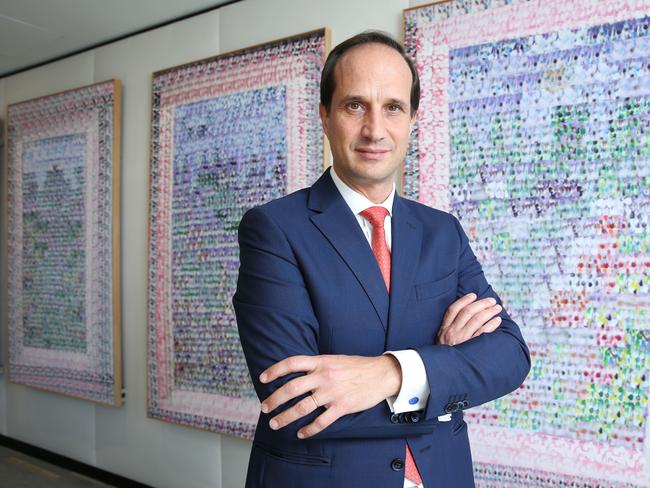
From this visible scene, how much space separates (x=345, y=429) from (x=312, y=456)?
12 cm

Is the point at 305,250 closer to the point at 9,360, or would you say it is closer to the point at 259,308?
the point at 259,308

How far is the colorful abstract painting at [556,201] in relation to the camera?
1.92m

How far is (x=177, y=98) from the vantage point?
10.4ft

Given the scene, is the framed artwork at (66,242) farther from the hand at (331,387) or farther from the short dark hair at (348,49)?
the hand at (331,387)

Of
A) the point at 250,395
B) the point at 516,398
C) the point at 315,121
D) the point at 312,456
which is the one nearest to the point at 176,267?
the point at 250,395

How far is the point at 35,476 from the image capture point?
3754 millimetres

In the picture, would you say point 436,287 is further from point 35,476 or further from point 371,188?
point 35,476

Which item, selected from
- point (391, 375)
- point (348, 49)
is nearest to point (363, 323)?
point (391, 375)

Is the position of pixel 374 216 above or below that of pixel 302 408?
above

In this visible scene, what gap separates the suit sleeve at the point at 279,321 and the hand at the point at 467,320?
22 cm

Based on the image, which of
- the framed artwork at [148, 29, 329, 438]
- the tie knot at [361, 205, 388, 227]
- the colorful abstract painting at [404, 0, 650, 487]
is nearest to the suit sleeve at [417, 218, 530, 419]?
the tie knot at [361, 205, 388, 227]

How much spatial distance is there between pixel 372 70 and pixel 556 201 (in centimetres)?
107

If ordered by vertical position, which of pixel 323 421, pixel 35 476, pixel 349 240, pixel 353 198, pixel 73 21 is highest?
pixel 73 21

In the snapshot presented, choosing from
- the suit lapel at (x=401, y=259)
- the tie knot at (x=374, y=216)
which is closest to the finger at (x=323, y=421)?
the suit lapel at (x=401, y=259)
